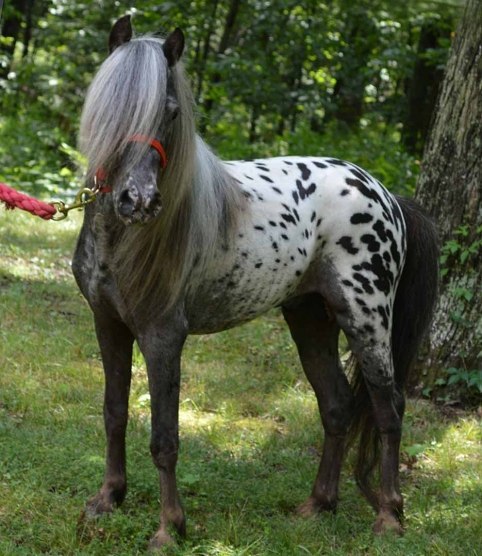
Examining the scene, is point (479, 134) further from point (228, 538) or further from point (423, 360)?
point (228, 538)

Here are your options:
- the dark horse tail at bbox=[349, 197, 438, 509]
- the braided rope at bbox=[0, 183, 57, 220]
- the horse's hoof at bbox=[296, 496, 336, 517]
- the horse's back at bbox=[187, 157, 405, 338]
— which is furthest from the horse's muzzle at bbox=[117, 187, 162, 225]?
the horse's hoof at bbox=[296, 496, 336, 517]

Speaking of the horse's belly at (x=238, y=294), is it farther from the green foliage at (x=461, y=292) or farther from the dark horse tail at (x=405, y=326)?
the green foliage at (x=461, y=292)

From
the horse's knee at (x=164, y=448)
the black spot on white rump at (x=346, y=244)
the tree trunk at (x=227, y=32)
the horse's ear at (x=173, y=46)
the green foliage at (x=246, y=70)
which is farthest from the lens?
the tree trunk at (x=227, y=32)

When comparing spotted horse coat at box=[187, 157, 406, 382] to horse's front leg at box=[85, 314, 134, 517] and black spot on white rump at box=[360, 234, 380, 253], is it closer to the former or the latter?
black spot on white rump at box=[360, 234, 380, 253]

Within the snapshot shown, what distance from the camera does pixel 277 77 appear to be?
12539mm

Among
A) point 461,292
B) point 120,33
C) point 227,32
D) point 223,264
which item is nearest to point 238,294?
point 223,264

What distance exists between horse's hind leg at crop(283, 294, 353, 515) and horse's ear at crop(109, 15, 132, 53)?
1.74m

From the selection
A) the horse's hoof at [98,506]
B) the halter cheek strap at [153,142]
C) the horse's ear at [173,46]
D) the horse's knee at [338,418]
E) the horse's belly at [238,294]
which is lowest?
the horse's hoof at [98,506]

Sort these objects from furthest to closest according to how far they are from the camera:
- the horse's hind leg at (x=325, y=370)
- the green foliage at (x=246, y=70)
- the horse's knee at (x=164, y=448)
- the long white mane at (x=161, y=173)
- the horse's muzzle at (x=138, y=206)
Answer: the green foliage at (x=246, y=70) → the horse's hind leg at (x=325, y=370) → the horse's knee at (x=164, y=448) → the long white mane at (x=161, y=173) → the horse's muzzle at (x=138, y=206)

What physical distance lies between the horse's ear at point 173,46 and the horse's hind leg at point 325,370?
162 centimetres

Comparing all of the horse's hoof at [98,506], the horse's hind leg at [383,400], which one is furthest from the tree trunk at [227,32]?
the horse's hoof at [98,506]

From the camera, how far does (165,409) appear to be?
3816 millimetres

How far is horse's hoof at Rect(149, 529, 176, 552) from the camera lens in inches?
148

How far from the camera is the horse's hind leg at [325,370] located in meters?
4.66
